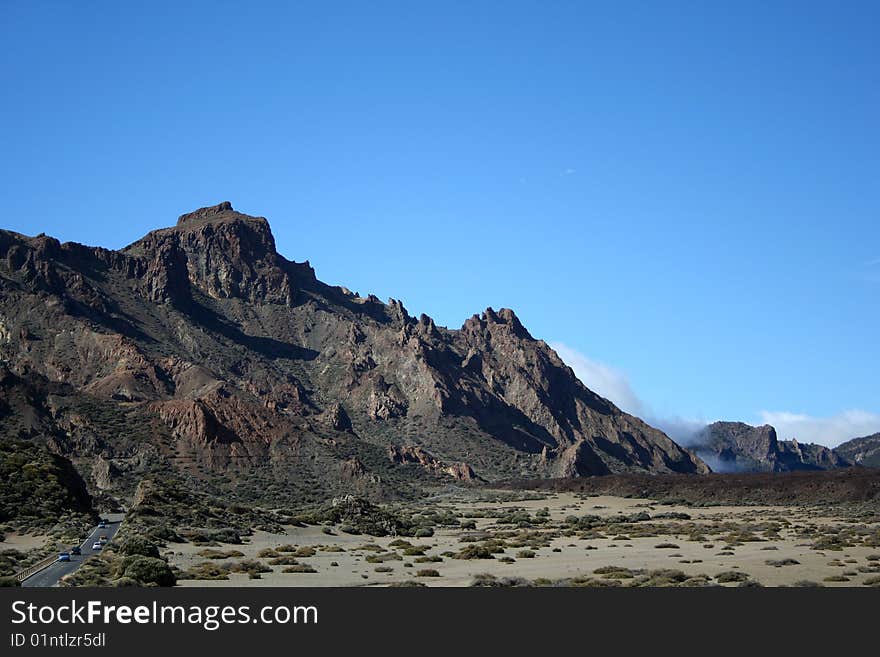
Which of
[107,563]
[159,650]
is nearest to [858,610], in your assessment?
[159,650]

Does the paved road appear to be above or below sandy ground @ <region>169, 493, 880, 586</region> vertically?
above

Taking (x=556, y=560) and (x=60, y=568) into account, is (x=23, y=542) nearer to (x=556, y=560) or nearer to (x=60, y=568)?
(x=60, y=568)

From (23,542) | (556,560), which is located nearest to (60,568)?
(23,542)

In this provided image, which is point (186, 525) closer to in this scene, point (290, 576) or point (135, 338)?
point (290, 576)

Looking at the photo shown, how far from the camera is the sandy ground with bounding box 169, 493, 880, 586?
4269cm

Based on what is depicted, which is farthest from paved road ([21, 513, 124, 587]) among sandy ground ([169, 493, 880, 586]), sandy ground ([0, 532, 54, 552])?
sandy ground ([169, 493, 880, 586])

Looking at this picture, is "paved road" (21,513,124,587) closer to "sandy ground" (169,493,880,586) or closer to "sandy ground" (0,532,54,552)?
"sandy ground" (0,532,54,552)

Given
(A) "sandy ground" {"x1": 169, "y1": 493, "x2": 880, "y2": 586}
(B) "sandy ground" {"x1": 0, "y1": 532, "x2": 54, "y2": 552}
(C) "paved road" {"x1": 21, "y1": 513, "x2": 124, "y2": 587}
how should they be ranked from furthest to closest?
(B) "sandy ground" {"x1": 0, "y1": 532, "x2": 54, "y2": 552}
(A) "sandy ground" {"x1": 169, "y1": 493, "x2": 880, "y2": 586}
(C) "paved road" {"x1": 21, "y1": 513, "x2": 124, "y2": 587}

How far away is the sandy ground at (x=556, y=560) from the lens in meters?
42.7

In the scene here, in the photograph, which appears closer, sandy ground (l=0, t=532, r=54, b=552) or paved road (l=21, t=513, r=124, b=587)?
paved road (l=21, t=513, r=124, b=587)

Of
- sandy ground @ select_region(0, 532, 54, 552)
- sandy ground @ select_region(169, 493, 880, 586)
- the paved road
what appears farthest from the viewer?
sandy ground @ select_region(0, 532, 54, 552)

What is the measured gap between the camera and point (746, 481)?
13738 cm

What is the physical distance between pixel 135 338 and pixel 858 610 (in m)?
183

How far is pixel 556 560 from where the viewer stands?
5319 centimetres
